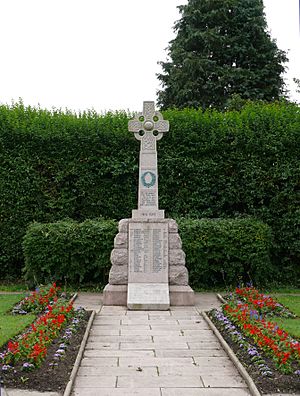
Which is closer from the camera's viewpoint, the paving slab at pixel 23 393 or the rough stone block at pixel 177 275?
the paving slab at pixel 23 393

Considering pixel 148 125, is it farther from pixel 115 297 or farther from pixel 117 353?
pixel 117 353

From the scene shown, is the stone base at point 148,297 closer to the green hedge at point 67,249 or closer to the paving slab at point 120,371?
the green hedge at point 67,249

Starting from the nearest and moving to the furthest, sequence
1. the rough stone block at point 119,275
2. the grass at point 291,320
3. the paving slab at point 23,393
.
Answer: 1. the paving slab at point 23,393
2. the grass at point 291,320
3. the rough stone block at point 119,275

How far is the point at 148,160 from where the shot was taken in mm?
10062

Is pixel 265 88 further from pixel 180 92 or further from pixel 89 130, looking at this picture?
pixel 89 130

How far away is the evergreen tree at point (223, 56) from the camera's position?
2316cm

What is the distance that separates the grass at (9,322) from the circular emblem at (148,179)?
126 inches

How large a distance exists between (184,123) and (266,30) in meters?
13.5

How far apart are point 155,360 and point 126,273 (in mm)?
3832

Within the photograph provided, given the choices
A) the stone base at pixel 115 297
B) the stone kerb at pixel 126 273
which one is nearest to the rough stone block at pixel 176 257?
the stone kerb at pixel 126 273

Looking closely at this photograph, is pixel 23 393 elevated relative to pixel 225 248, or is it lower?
lower

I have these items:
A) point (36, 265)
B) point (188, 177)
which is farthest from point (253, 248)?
point (36, 265)

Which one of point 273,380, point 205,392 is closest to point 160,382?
point 205,392

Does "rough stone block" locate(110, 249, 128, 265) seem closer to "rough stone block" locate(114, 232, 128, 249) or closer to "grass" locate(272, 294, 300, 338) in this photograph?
"rough stone block" locate(114, 232, 128, 249)
